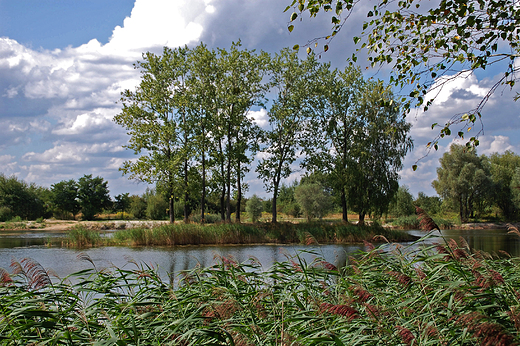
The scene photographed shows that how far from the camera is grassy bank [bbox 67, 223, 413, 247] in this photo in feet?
66.3

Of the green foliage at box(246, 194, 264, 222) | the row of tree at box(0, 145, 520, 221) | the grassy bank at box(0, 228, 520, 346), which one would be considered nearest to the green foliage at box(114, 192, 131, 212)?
the row of tree at box(0, 145, 520, 221)

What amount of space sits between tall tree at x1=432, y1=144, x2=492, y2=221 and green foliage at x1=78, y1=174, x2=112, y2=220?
1690 inches

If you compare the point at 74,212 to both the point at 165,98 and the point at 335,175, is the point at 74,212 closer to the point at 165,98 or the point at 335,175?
the point at 165,98

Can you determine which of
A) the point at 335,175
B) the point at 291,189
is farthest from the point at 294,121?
the point at 291,189

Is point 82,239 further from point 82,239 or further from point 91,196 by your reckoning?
point 91,196

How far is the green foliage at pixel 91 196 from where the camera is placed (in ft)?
157

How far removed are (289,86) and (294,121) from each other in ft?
9.01

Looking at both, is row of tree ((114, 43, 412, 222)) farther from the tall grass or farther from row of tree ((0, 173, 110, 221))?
row of tree ((0, 173, 110, 221))

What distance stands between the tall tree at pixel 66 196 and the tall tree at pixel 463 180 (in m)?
45.7

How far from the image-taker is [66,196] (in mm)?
47094

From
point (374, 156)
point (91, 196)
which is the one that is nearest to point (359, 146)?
point (374, 156)

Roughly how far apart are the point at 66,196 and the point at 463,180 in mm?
48024

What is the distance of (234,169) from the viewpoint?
2786 cm

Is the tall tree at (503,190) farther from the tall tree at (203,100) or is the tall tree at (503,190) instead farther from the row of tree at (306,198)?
the tall tree at (203,100)
